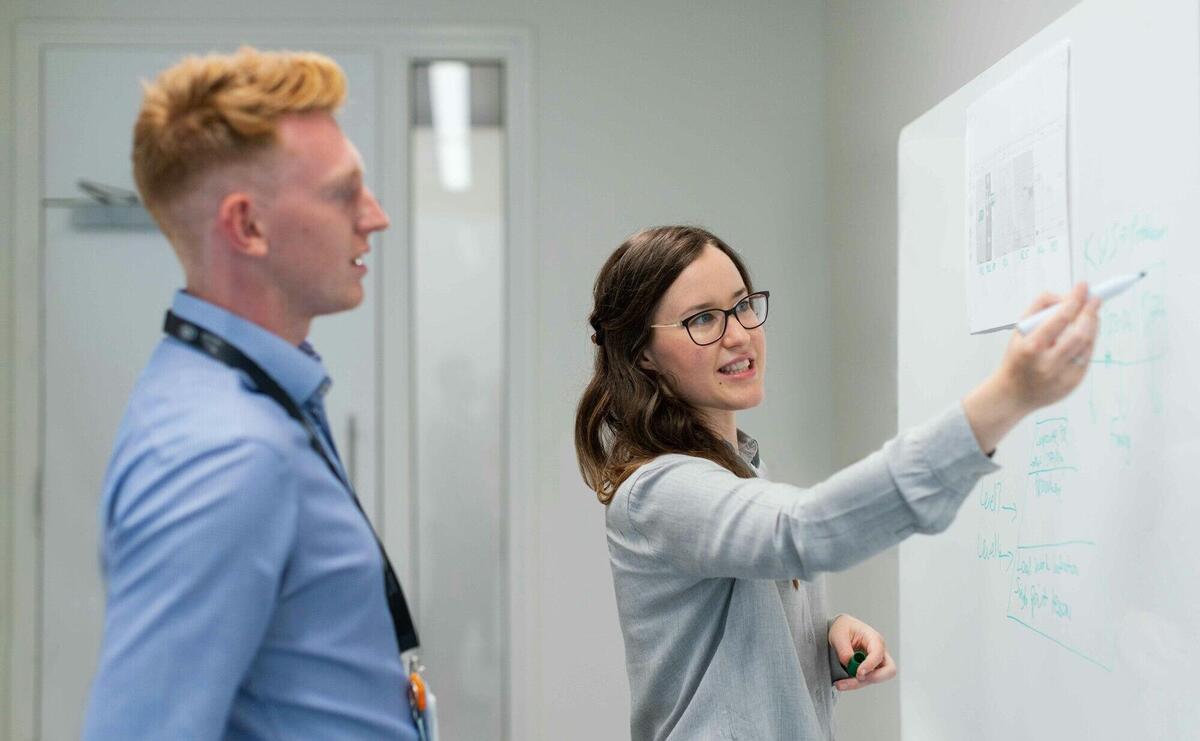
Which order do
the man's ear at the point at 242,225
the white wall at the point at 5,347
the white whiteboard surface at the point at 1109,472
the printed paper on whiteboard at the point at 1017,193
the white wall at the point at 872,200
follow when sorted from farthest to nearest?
the white wall at the point at 5,347, the white wall at the point at 872,200, the printed paper on whiteboard at the point at 1017,193, the white whiteboard surface at the point at 1109,472, the man's ear at the point at 242,225

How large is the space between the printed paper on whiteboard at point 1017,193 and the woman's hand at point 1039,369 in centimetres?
37

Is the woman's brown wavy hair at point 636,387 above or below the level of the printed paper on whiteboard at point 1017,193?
below

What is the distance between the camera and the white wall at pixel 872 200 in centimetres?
225

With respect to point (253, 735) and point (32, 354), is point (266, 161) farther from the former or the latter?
point (32, 354)

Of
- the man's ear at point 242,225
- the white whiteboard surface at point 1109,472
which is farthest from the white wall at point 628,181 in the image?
the man's ear at point 242,225

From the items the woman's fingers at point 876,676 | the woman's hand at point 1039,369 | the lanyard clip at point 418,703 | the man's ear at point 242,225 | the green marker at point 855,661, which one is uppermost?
the man's ear at point 242,225

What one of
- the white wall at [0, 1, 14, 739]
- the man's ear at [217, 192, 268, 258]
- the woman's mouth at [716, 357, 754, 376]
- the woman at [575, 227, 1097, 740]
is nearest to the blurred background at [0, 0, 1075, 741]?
the white wall at [0, 1, 14, 739]

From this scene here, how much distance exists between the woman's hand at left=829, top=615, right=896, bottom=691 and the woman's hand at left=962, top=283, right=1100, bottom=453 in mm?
563

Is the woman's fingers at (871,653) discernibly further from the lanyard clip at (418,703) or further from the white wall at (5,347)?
the white wall at (5,347)

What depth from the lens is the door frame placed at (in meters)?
2.98

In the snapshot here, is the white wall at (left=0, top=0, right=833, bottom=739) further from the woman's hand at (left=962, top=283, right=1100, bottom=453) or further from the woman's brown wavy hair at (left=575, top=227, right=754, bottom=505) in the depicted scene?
the woman's hand at (left=962, top=283, right=1100, bottom=453)

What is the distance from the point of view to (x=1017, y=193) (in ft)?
4.52

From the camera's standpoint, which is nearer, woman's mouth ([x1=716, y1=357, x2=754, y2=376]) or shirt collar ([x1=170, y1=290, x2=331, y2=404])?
shirt collar ([x1=170, y1=290, x2=331, y2=404])

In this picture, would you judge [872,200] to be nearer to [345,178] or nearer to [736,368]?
[736,368]
